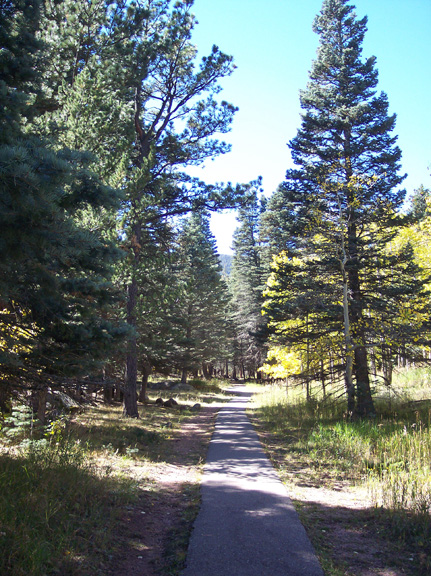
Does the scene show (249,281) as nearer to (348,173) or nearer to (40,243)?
(348,173)

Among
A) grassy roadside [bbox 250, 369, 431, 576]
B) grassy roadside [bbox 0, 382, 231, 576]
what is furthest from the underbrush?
grassy roadside [bbox 250, 369, 431, 576]

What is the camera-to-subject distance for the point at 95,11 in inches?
341

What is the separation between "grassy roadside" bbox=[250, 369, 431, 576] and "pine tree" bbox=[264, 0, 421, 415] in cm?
321

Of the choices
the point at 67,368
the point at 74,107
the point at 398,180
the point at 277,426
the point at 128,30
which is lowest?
the point at 277,426

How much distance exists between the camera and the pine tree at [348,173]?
1267 cm

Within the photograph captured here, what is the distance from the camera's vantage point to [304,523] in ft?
16.5

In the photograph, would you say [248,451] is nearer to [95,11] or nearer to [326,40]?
[95,11]

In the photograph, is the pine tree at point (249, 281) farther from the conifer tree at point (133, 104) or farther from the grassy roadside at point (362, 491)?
the grassy roadside at point (362, 491)

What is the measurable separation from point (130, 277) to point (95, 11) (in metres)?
6.16

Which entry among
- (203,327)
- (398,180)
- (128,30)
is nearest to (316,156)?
(398,180)

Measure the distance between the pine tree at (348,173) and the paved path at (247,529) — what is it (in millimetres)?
6105

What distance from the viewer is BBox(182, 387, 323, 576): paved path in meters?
3.85

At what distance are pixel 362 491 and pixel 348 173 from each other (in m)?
10.5

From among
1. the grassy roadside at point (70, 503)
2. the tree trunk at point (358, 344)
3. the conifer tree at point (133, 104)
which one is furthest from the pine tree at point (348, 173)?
the grassy roadside at point (70, 503)
